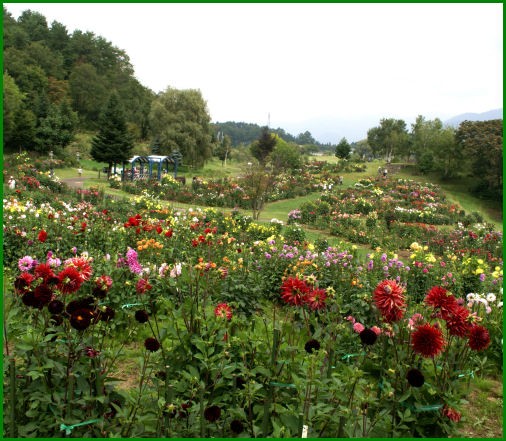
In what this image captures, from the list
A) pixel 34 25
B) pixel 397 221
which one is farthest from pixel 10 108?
pixel 34 25

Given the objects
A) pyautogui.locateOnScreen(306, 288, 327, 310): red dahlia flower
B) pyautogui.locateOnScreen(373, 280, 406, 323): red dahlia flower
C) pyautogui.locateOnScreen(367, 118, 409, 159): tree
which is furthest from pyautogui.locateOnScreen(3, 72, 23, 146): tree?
pyautogui.locateOnScreen(367, 118, 409, 159): tree

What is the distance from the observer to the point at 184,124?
37.3 meters

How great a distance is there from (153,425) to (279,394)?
72 cm

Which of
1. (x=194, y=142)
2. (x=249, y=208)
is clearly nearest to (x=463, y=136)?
(x=194, y=142)

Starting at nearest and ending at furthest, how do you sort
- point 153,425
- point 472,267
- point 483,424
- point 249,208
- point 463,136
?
point 153,425, point 483,424, point 472,267, point 249,208, point 463,136

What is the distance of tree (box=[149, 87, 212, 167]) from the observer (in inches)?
1454

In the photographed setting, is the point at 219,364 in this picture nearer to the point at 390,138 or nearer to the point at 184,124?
the point at 184,124

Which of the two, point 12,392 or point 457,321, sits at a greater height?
point 457,321

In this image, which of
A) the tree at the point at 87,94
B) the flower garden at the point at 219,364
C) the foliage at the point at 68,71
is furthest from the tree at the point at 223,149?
the flower garden at the point at 219,364

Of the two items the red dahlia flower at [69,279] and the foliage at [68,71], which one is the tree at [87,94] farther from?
the red dahlia flower at [69,279]

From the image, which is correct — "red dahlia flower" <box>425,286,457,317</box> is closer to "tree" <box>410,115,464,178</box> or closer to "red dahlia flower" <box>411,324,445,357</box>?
"red dahlia flower" <box>411,324,445,357</box>

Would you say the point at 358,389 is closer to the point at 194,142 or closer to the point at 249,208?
the point at 249,208

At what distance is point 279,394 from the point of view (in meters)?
2.52

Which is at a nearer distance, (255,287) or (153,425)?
(153,425)
